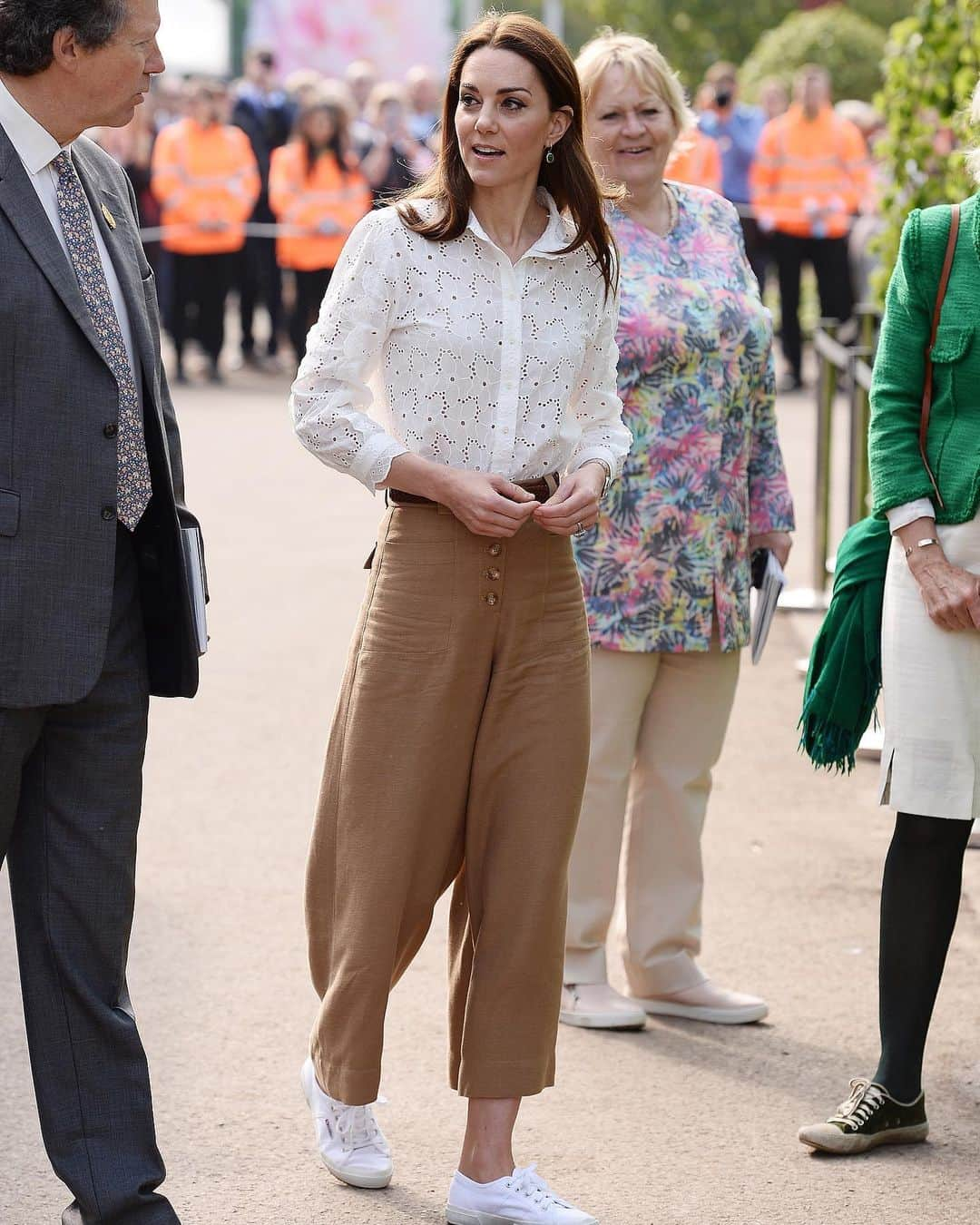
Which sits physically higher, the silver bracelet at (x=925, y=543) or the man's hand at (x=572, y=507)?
the man's hand at (x=572, y=507)

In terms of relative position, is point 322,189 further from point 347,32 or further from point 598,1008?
point 347,32

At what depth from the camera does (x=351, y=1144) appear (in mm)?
3775

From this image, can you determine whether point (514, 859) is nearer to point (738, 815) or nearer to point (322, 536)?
point (738, 815)

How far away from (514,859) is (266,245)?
14.8 m

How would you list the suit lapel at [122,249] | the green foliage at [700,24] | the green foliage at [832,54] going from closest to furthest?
the suit lapel at [122,249]
the green foliage at [832,54]
the green foliage at [700,24]

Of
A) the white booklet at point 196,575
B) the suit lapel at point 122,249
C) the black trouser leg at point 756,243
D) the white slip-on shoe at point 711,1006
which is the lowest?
the white slip-on shoe at point 711,1006

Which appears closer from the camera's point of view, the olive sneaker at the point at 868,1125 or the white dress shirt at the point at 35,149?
the white dress shirt at the point at 35,149

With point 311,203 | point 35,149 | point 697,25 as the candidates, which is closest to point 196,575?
point 35,149

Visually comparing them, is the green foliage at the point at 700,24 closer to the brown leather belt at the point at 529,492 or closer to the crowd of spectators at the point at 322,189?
the crowd of spectators at the point at 322,189

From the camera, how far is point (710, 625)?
15.0ft

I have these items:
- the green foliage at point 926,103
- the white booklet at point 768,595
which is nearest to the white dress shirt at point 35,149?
the white booklet at point 768,595

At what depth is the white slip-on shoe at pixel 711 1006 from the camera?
4.63 meters

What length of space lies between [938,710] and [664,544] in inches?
36.5

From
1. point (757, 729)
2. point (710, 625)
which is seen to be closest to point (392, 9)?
point (757, 729)
